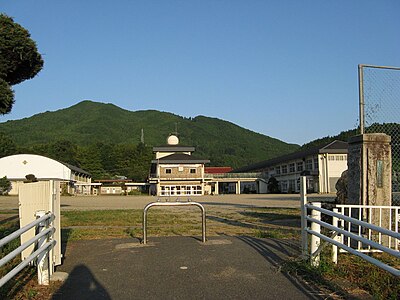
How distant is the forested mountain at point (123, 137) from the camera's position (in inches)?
3752

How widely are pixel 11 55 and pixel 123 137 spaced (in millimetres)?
138495

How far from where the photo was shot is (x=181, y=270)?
5492 millimetres

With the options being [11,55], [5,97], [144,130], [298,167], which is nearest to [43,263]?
[5,97]

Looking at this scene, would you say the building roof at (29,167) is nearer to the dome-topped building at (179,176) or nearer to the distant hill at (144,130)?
the dome-topped building at (179,176)

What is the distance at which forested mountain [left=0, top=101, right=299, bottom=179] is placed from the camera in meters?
95.3

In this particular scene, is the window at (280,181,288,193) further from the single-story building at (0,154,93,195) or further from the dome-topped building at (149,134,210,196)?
the single-story building at (0,154,93,195)

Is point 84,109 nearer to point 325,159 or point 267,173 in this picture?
point 267,173

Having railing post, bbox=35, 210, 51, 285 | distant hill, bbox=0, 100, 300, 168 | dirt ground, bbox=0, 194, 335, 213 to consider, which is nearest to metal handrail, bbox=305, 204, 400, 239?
railing post, bbox=35, 210, 51, 285

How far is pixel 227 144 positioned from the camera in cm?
14862

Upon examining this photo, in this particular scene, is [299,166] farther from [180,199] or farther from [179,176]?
[180,199]

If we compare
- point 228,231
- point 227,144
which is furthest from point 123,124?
point 228,231

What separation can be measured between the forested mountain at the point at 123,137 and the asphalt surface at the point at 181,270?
3156 inches

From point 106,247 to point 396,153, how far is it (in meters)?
6.09

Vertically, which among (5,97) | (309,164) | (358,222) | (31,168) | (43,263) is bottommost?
(43,263)
